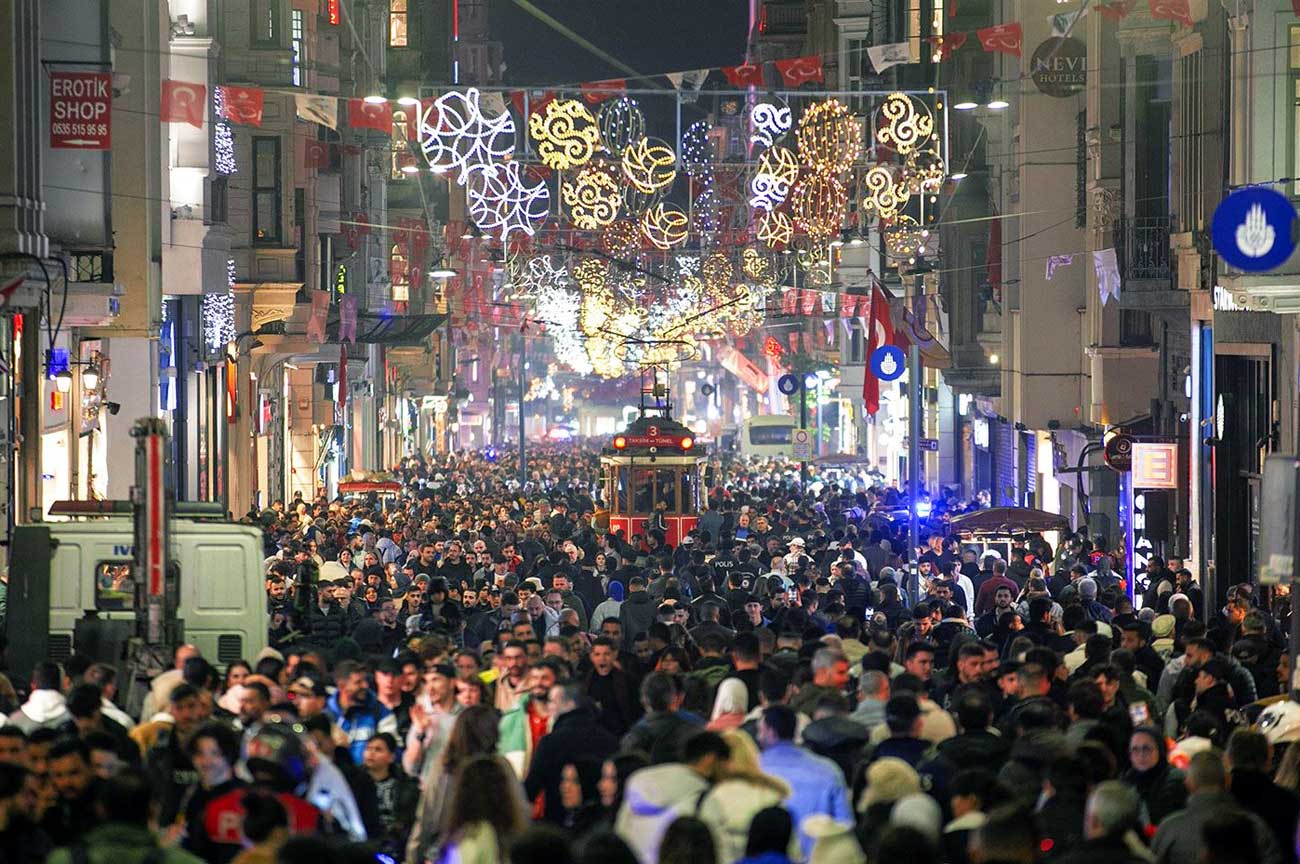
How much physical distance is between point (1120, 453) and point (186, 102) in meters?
15.2

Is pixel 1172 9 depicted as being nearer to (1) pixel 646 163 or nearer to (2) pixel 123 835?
(1) pixel 646 163

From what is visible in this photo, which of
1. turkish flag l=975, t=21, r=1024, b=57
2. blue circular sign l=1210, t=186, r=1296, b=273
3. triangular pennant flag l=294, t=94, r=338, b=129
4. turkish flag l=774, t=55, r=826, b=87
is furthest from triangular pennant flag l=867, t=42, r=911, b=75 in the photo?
blue circular sign l=1210, t=186, r=1296, b=273

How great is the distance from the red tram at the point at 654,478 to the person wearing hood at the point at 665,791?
108ft

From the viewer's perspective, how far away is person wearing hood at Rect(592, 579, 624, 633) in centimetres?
2122

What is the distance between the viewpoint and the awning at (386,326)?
52344mm

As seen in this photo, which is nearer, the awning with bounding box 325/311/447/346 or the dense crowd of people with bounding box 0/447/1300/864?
the dense crowd of people with bounding box 0/447/1300/864

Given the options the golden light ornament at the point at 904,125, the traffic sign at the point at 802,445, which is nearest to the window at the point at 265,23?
the golden light ornament at the point at 904,125

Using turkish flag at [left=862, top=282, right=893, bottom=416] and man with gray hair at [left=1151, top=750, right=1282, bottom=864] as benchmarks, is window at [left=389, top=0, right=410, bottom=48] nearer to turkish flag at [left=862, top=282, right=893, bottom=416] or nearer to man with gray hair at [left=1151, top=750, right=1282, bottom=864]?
turkish flag at [left=862, top=282, right=893, bottom=416]

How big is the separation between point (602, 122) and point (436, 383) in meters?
65.5

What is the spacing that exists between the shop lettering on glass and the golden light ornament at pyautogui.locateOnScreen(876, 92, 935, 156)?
34.9 ft

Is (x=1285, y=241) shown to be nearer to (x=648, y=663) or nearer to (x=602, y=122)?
(x=648, y=663)

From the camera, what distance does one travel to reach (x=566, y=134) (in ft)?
86.0

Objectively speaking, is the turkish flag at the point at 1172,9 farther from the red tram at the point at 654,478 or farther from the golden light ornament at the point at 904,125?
the red tram at the point at 654,478

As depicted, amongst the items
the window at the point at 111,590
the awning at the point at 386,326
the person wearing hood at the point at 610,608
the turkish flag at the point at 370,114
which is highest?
the turkish flag at the point at 370,114
